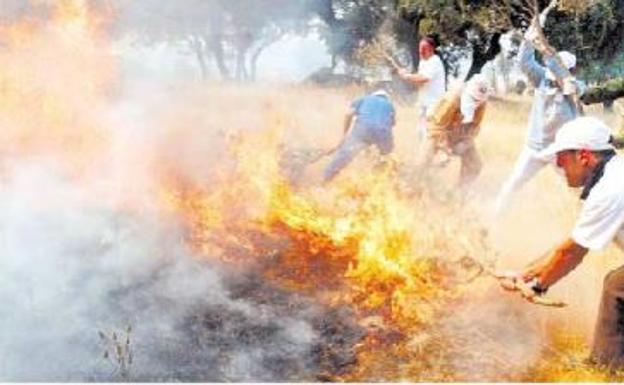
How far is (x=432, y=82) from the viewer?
938 centimetres

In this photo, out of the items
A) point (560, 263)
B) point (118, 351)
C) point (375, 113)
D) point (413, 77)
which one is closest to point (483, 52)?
point (413, 77)

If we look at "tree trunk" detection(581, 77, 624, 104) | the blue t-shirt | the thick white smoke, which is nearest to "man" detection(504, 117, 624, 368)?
the thick white smoke

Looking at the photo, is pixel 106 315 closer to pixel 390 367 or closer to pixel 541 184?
pixel 390 367

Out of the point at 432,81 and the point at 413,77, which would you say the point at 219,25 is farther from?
the point at 413,77

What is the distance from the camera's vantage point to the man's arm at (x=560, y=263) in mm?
4594

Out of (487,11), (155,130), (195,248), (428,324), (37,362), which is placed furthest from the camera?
(487,11)

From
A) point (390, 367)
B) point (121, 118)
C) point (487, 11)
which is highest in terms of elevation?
point (487, 11)

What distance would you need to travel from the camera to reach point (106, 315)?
5738mm

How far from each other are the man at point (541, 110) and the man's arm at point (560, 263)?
2.32m

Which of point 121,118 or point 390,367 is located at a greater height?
point 121,118

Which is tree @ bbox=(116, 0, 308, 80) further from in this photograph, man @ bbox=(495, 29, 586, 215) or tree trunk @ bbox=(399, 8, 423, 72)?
man @ bbox=(495, 29, 586, 215)

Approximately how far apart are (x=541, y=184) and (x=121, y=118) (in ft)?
15.9

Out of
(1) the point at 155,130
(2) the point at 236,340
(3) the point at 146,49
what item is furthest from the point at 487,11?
(2) the point at 236,340

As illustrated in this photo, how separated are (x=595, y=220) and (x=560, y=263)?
0.99 feet
